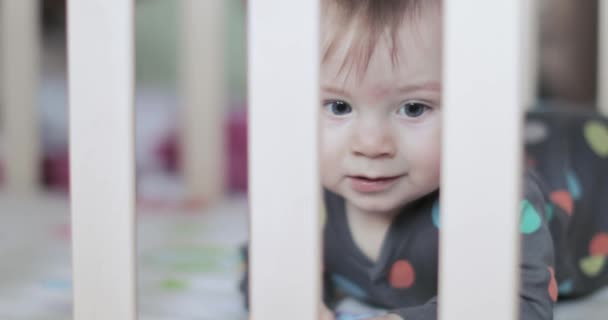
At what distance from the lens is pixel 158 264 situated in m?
1.07

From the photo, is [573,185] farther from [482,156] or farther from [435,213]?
[482,156]

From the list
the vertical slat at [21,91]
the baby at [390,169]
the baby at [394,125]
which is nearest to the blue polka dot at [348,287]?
the baby at [390,169]

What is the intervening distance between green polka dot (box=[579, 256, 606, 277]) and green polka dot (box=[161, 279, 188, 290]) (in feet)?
1.54

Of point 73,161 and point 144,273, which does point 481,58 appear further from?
point 144,273

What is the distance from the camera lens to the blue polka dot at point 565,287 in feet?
2.91

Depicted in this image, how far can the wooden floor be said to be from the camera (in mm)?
866

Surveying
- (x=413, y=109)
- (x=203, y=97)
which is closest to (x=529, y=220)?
(x=413, y=109)

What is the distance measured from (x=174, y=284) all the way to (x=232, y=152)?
76 centimetres

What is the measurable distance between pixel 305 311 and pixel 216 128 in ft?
3.17

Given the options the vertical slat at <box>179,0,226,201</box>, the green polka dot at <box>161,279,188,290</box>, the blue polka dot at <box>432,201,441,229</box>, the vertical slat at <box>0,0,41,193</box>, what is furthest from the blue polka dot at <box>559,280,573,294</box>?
the vertical slat at <box>0,0,41,193</box>

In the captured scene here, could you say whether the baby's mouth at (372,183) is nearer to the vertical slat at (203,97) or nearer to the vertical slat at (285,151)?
the vertical slat at (285,151)

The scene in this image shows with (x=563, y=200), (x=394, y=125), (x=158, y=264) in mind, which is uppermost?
(x=394, y=125)

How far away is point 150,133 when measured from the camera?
75.0 inches

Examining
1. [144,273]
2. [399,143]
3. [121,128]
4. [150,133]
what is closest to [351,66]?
[399,143]
